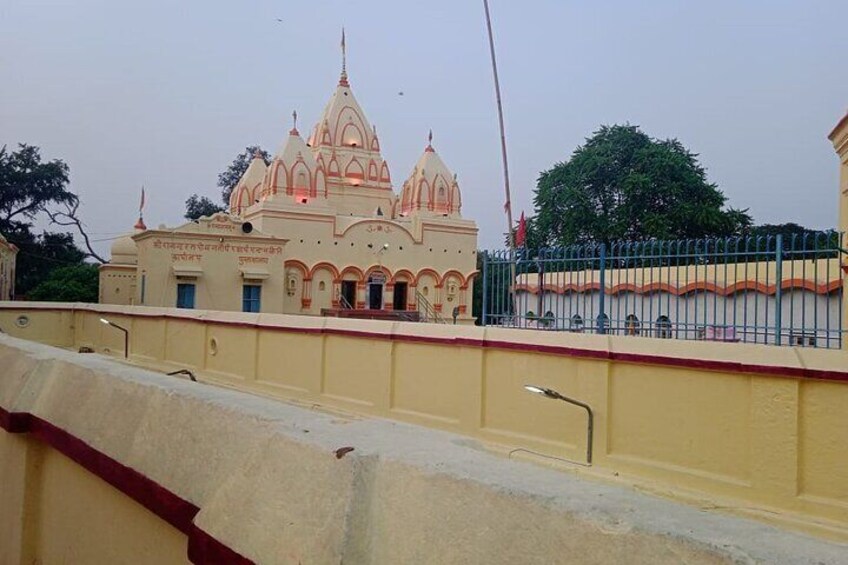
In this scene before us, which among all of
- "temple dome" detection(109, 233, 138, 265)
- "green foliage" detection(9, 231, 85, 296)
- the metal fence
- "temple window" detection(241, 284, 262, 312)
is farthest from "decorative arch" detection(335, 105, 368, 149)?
the metal fence

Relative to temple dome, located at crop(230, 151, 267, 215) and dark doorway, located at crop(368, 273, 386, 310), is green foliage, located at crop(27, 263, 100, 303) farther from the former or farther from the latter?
dark doorway, located at crop(368, 273, 386, 310)

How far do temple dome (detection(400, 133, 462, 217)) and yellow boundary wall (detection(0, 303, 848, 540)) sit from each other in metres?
22.8

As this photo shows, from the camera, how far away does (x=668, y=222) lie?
30.1 m

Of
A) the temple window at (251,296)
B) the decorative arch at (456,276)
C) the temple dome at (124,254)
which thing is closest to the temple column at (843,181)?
the temple window at (251,296)

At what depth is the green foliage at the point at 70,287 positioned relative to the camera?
1047 inches

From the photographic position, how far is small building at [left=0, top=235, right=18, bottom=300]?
82.9 feet

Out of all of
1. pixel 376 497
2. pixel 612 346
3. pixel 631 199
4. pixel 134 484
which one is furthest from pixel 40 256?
pixel 376 497

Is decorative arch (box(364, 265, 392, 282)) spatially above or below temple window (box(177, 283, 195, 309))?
above

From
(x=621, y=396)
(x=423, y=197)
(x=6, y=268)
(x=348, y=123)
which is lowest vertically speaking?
(x=621, y=396)

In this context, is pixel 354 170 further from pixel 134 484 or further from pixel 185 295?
pixel 134 484

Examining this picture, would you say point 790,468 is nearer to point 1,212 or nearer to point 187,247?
point 187,247

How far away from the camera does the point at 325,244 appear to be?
89.3 feet

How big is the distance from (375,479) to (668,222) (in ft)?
100.0

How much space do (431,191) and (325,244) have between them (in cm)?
659
